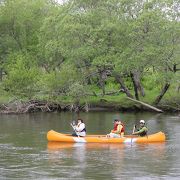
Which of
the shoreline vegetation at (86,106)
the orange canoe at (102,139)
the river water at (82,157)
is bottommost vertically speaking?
the river water at (82,157)

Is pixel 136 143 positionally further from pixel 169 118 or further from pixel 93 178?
pixel 169 118

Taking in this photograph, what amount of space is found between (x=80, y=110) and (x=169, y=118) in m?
11.4

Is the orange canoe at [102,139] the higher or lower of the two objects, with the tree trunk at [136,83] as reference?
lower

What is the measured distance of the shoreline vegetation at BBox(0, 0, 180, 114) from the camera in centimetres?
4828

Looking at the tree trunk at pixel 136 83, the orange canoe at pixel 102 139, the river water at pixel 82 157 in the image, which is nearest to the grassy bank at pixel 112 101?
the tree trunk at pixel 136 83

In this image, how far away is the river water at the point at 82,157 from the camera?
21.2 meters

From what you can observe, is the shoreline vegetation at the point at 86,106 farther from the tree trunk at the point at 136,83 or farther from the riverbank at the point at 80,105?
the tree trunk at the point at 136,83

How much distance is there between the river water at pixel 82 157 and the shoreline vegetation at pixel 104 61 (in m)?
11.1

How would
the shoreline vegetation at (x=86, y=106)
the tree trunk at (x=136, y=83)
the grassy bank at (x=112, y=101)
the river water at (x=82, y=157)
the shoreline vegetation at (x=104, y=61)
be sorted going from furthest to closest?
the tree trunk at (x=136, y=83)
the grassy bank at (x=112, y=101)
the shoreline vegetation at (x=86, y=106)
the shoreline vegetation at (x=104, y=61)
the river water at (x=82, y=157)

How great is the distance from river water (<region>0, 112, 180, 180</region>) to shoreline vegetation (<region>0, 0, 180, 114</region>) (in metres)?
11.1

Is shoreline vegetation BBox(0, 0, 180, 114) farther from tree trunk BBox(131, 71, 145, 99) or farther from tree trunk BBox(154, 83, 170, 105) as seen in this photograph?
tree trunk BBox(131, 71, 145, 99)

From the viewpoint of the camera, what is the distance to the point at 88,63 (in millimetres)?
52438

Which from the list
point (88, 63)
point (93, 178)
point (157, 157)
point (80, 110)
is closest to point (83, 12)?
point (88, 63)

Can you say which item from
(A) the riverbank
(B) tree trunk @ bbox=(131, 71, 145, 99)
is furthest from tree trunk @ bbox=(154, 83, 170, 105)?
(B) tree trunk @ bbox=(131, 71, 145, 99)
